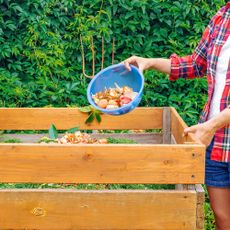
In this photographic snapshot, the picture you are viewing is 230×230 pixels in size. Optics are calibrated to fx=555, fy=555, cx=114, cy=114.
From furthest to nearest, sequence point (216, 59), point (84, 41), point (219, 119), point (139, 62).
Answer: point (84, 41), point (139, 62), point (216, 59), point (219, 119)

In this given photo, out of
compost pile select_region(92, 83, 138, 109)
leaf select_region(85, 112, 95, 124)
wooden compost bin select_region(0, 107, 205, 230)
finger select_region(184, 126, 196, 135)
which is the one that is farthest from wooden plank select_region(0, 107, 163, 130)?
wooden compost bin select_region(0, 107, 205, 230)

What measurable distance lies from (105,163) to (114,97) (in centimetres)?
51

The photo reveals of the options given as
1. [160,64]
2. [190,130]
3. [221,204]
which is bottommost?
[221,204]

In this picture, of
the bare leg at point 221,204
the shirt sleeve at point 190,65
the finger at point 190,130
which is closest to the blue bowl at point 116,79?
the shirt sleeve at point 190,65

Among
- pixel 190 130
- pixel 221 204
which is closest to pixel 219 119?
pixel 190 130

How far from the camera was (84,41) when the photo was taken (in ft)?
14.7

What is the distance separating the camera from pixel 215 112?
2207 mm

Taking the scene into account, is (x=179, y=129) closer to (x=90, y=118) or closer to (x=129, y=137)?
(x=90, y=118)

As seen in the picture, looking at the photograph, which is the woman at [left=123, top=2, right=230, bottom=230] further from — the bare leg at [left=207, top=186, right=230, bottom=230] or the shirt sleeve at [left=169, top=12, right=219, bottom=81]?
the shirt sleeve at [left=169, top=12, right=219, bottom=81]

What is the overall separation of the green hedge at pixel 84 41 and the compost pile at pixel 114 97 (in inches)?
78.9

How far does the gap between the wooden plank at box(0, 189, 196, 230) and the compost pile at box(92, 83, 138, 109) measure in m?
0.48

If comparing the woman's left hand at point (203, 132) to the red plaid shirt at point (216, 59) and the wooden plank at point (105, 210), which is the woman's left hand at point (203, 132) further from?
the wooden plank at point (105, 210)

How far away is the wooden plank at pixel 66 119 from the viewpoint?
2.94m

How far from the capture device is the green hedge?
4.42m
